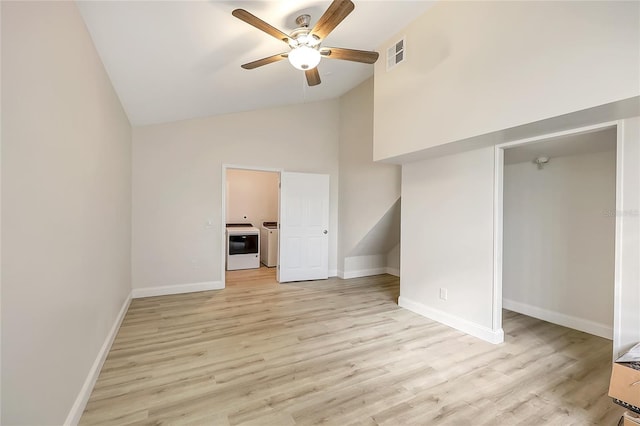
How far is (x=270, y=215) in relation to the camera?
736 centimetres

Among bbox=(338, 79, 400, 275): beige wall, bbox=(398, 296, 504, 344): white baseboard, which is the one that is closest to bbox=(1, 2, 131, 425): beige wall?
bbox=(398, 296, 504, 344): white baseboard

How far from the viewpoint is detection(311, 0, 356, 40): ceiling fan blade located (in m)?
1.73

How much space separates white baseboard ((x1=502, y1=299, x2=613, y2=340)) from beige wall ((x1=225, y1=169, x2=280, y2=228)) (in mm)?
5367

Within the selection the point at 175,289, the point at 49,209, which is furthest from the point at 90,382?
the point at 175,289

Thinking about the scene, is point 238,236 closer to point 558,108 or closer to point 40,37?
point 40,37

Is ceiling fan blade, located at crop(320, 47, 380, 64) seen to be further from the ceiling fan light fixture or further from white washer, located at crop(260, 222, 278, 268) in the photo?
white washer, located at crop(260, 222, 278, 268)

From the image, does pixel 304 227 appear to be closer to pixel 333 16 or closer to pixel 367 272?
pixel 367 272

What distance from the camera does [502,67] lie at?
2.17 metres

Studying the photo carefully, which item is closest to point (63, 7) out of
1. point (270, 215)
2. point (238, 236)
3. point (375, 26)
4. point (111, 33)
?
→ point (111, 33)

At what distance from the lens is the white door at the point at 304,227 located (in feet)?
16.7

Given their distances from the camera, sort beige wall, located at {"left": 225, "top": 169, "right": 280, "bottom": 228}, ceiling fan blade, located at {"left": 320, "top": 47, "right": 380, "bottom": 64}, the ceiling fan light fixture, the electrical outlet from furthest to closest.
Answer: beige wall, located at {"left": 225, "top": 169, "right": 280, "bottom": 228}, the electrical outlet, ceiling fan blade, located at {"left": 320, "top": 47, "right": 380, "bottom": 64}, the ceiling fan light fixture

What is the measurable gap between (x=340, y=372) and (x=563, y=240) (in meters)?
3.05

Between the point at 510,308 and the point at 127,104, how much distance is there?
559 cm

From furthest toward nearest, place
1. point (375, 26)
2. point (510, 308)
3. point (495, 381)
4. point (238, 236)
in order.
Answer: point (238, 236)
point (510, 308)
point (375, 26)
point (495, 381)
